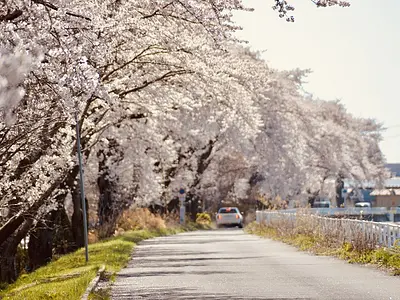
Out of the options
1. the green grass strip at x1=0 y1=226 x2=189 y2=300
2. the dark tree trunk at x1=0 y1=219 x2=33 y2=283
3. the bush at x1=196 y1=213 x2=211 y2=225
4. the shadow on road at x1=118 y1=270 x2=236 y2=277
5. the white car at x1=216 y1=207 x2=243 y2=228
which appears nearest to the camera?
the green grass strip at x1=0 y1=226 x2=189 y2=300

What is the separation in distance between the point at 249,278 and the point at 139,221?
32527 mm

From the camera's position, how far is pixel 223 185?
287 feet

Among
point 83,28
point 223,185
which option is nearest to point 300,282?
point 83,28

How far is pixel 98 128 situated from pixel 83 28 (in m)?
16.7

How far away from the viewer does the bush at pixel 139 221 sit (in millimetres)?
50469

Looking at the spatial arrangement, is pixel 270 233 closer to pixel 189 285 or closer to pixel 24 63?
pixel 189 285

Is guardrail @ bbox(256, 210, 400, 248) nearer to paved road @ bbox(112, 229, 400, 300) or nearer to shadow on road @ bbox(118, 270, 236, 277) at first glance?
paved road @ bbox(112, 229, 400, 300)

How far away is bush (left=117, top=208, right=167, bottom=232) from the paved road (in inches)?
839

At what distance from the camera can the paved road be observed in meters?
16.0

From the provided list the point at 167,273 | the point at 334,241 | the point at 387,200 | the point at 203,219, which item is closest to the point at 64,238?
the point at 334,241

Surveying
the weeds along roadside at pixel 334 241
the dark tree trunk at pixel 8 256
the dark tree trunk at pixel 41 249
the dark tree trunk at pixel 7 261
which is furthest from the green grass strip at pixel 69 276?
the weeds along roadside at pixel 334 241

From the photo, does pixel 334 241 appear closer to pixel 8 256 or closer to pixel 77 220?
pixel 8 256

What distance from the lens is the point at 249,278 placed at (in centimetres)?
1942

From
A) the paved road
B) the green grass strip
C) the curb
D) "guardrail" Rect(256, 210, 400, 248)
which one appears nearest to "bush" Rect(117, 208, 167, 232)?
the green grass strip
